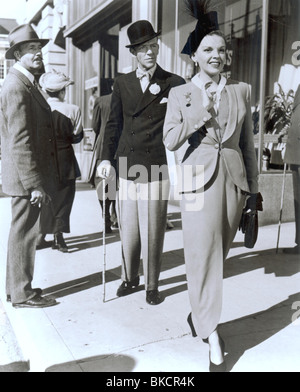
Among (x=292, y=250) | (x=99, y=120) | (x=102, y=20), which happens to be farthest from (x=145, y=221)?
(x=102, y=20)

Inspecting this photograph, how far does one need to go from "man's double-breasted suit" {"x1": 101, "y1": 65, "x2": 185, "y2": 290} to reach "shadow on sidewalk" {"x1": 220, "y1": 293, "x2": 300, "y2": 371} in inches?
27.8

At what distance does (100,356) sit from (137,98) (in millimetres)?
1711

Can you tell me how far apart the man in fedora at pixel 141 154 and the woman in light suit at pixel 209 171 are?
0.65 meters

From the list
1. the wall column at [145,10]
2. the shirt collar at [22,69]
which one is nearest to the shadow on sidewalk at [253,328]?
the shirt collar at [22,69]

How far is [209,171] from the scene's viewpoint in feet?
8.55

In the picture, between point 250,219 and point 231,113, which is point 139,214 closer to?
point 250,219

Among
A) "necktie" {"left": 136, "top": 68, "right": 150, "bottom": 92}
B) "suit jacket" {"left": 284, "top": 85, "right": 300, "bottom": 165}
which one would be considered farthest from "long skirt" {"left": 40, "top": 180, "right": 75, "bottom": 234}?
"suit jacket" {"left": 284, "top": 85, "right": 300, "bottom": 165}

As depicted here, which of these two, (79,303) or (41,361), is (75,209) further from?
(41,361)

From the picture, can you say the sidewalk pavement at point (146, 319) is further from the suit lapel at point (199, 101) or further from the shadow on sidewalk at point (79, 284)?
the suit lapel at point (199, 101)

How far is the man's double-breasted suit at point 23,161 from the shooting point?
3.13 m

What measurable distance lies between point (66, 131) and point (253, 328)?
2462 millimetres

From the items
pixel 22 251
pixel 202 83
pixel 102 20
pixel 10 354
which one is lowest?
pixel 10 354

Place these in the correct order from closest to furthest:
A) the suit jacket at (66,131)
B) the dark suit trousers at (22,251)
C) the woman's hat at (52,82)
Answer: the dark suit trousers at (22,251) → the woman's hat at (52,82) → the suit jacket at (66,131)
